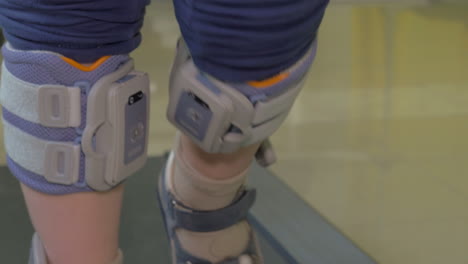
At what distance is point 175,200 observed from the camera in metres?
1.07

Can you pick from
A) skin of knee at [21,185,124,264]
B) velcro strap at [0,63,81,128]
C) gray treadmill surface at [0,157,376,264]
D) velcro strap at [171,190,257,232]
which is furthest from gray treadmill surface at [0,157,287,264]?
velcro strap at [0,63,81,128]

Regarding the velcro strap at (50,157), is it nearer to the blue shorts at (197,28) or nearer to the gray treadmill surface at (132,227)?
the blue shorts at (197,28)

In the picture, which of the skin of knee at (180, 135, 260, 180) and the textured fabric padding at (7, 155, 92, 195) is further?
the skin of knee at (180, 135, 260, 180)

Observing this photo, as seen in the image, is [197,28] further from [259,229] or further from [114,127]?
[259,229]

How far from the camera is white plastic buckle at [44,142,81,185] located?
0.76 metres

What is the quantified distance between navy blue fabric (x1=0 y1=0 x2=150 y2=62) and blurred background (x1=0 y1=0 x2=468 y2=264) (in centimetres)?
74

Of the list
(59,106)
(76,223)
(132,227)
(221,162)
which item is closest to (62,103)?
(59,106)

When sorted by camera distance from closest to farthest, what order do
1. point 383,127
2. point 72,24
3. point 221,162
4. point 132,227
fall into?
point 72,24 → point 221,162 → point 132,227 → point 383,127

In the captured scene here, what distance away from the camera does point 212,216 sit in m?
1.03

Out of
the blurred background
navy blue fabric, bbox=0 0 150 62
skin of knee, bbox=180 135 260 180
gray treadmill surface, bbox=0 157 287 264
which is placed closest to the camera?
navy blue fabric, bbox=0 0 150 62

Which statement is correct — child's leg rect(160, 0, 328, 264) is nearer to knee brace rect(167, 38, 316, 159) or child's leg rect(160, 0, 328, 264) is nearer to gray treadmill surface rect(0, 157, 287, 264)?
knee brace rect(167, 38, 316, 159)

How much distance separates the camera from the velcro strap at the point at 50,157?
756 mm

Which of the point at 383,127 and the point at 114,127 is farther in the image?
the point at 383,127

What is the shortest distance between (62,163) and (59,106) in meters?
0.06
